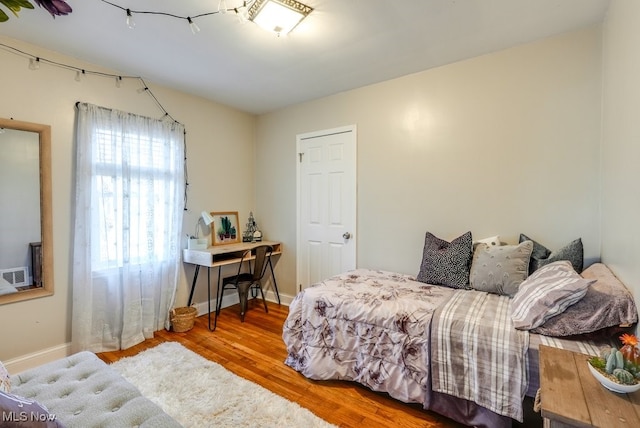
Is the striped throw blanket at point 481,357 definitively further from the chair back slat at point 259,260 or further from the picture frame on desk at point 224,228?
the picture frame on desk at point 224,228

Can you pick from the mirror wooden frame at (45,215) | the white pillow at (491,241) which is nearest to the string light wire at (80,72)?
the mirror wooden frame at (45,215)

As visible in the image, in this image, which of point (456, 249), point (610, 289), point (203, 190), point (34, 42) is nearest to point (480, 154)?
point (456, 249)

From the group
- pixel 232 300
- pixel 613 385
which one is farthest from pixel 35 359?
pixel 613 385

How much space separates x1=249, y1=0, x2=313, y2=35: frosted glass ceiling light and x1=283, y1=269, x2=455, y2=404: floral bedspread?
1.91 metres

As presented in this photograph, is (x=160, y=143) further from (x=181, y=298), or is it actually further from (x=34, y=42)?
Answer: (x=181, y=298)

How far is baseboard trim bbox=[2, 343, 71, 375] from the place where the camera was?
2289 millimetres

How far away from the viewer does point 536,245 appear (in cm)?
227

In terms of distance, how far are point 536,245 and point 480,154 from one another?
0.84m

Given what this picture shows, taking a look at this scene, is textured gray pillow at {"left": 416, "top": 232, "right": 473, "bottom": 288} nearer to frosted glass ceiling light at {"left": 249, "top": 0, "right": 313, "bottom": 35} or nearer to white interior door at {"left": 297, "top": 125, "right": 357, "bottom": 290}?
white interior door at {"left": 297, "top": 125, "right": 357, "bottom": 290}

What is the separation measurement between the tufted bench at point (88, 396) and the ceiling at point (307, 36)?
2.09 meters

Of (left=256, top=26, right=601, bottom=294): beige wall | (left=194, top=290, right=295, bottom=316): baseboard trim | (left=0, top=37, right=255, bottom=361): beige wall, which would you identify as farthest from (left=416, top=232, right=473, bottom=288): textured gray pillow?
(left=0, top=37, right=255, bottom=361): beige wall

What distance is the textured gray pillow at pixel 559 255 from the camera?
2.05 meters

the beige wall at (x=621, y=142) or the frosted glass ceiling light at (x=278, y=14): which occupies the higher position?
the frosted glass ceiling light at (x=278, y=14)

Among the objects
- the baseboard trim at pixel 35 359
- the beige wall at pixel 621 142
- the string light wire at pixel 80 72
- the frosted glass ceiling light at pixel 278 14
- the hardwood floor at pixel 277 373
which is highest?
the frosted glass ceiling light at pixel 278 14
